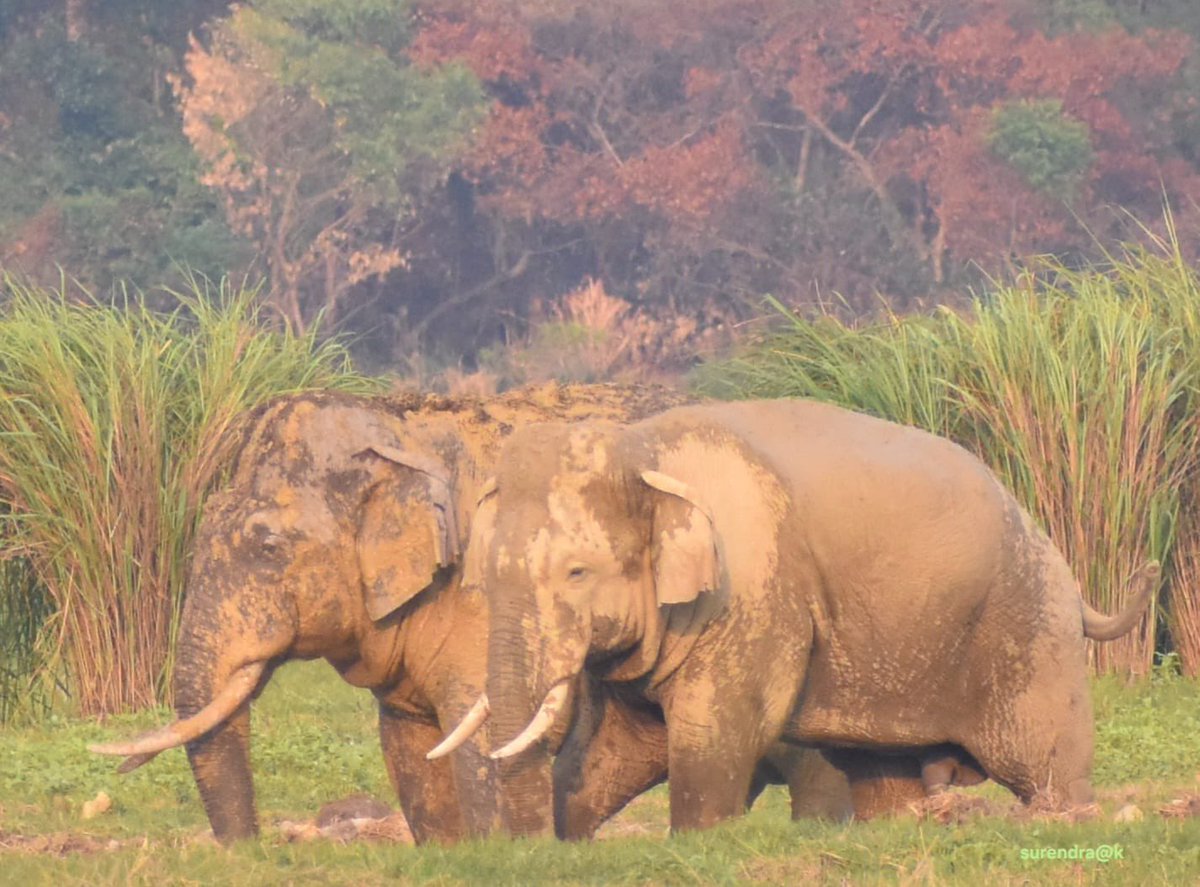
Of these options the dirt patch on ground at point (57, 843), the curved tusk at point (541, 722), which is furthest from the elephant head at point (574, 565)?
the dirt patch on ground at point (57, 843)

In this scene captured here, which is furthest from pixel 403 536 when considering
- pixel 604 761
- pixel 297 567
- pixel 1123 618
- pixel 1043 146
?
pixel 1043 146

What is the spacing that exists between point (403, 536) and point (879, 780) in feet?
6.01

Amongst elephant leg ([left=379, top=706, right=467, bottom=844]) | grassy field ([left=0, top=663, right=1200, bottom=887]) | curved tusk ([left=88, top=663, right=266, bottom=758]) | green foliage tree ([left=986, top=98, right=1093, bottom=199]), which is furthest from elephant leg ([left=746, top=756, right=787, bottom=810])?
green foliage tree ([left=986, top=98, right=1093, bottom=199])

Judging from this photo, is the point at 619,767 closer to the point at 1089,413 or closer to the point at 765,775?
the point at 765,775

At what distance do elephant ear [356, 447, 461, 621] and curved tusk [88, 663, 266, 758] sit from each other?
0.49 meters

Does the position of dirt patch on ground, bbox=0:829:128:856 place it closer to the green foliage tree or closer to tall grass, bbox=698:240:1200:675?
tall grass, bbox=698:240:1200:675

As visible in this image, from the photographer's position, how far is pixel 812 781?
907 cm

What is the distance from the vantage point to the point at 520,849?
7.54m

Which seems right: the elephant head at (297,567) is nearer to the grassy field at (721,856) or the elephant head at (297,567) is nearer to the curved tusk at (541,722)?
the grassy field at (721,856)

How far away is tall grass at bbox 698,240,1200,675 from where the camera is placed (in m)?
13.6

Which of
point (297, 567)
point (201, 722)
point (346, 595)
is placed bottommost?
point (201, 722)

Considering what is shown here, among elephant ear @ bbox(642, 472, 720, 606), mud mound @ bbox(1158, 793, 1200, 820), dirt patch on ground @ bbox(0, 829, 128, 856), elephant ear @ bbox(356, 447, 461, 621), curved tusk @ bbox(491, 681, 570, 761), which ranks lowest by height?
dirt patch on ground @ bbox(0, 829, 128, 856)

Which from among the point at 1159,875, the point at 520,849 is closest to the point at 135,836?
the point at 520,849

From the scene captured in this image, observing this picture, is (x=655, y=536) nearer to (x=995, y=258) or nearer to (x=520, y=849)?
(x=520, y=849)
